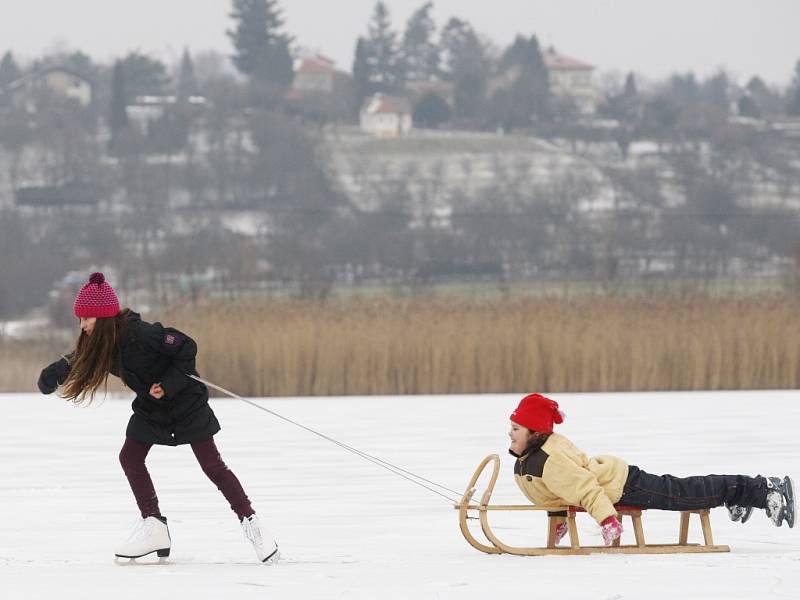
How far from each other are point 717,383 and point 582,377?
1.33 meters

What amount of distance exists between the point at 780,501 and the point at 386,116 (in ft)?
317

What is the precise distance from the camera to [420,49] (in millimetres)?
120062

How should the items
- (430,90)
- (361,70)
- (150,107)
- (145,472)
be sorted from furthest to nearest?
1. (361,70)
2. (430,90)
3. (150,107)
4. (145,472)

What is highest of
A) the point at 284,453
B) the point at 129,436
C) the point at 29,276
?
the point at 129,436

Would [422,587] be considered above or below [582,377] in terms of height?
above

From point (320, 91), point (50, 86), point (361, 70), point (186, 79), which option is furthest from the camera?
point (361, 70)

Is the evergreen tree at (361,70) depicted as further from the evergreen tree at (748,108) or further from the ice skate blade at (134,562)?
the ice skate blade at (134,562)

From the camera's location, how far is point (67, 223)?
7494 centimetres

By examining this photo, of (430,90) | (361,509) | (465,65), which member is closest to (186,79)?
(430,90)

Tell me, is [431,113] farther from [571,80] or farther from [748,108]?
[748,108]

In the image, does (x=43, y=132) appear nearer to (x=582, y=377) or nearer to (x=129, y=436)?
(x=582, y=377)

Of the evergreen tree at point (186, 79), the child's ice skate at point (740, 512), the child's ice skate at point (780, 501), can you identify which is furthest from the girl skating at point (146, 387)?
the evergreen tree at point (186, 79)

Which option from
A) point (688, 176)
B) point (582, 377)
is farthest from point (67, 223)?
point (582, 377)

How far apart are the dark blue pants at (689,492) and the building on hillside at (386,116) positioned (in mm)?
91567
